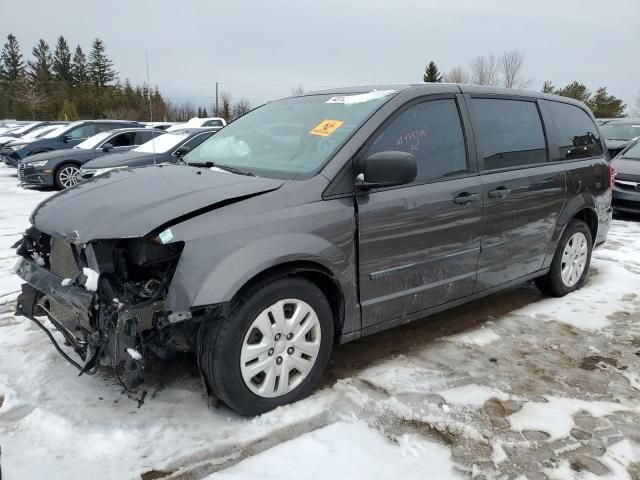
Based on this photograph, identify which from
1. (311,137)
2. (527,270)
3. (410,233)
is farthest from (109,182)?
(527,270)

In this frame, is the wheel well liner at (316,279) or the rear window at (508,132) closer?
the wheel well liner at (316,279)

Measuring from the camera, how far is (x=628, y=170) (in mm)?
9055

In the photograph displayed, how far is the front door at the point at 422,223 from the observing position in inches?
123

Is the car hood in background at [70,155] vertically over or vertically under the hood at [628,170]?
over

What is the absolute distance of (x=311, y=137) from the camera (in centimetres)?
331

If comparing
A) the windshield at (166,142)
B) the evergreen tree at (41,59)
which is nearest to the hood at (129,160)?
the windshield at (166,142)

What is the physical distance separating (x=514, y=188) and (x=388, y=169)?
149cm

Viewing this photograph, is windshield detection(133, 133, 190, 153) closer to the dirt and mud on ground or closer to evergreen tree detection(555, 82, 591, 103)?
the dirt and mud on ground

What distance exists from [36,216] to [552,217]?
3806mm

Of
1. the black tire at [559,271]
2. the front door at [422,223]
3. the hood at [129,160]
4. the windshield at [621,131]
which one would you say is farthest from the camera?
the windshield at [621,131]

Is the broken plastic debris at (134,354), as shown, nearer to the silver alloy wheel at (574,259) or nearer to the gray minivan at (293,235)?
the gray minivan at (293,235)

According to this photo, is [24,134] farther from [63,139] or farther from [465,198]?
[465,198]

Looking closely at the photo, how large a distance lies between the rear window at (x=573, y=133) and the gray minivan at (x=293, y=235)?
1.09 feet

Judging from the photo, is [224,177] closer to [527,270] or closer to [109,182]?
[109,182]
